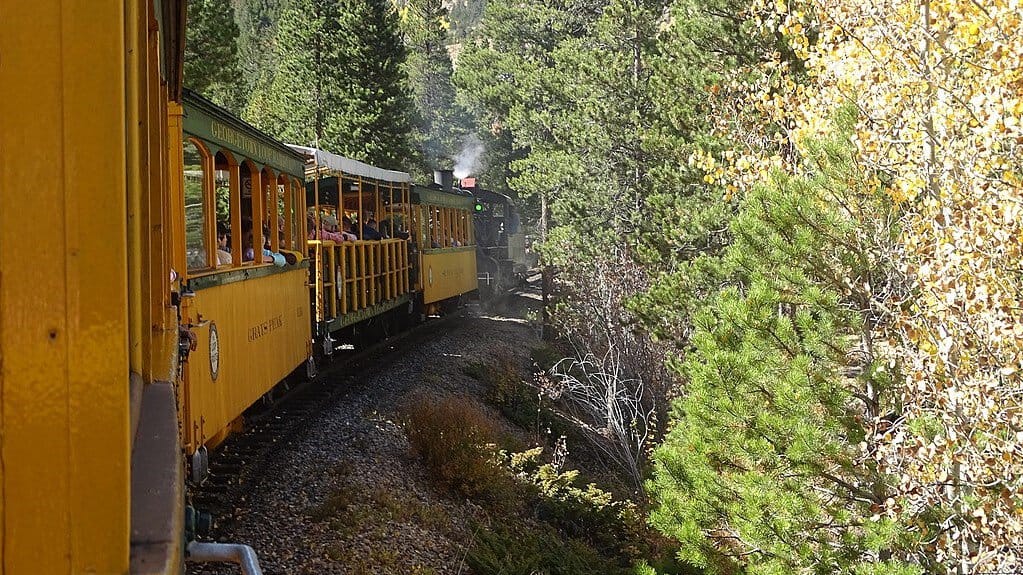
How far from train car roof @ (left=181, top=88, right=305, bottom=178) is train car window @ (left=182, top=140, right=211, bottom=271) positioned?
0.47 ft

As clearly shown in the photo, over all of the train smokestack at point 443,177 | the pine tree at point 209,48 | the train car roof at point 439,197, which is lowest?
the train car roof at point 439,197

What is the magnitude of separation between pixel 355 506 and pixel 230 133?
3164 millimetres

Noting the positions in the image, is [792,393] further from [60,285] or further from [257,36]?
[257,36]

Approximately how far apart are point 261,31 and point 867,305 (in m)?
64.9

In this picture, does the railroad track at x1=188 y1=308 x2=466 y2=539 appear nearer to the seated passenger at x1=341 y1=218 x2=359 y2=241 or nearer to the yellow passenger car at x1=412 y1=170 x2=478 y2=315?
the seated passenger at x1=341 y1=218 x2=359 y2=241

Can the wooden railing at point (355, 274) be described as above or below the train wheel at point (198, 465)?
above

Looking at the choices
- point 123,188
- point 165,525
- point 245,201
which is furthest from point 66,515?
point 245,201

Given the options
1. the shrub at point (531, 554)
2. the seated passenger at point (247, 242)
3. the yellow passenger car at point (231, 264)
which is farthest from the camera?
the shrub at point (531, 554)

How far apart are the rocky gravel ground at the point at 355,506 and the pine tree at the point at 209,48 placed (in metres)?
8.38

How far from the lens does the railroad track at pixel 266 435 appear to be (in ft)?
22.4

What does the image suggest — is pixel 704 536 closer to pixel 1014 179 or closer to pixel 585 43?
pixel 1014 179

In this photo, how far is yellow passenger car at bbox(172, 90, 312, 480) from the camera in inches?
222

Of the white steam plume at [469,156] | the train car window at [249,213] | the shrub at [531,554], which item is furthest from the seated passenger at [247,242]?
the white steam plume at [469,156]

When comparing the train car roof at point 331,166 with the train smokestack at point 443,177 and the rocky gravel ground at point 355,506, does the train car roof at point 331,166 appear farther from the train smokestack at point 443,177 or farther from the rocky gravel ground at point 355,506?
the train smokestack at point 443,177
